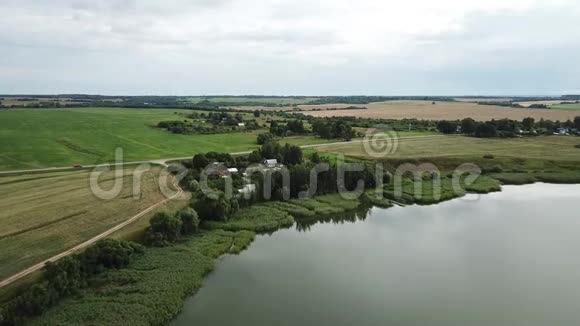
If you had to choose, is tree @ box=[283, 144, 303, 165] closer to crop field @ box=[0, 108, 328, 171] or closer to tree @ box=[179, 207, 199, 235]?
crop field @ box=[0, 108, 328, 171]

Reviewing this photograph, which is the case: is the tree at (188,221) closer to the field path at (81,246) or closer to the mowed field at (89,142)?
the field path at (81,246)

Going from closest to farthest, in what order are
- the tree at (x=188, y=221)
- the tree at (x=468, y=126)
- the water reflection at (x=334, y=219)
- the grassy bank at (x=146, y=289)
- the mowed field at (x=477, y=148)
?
the grassy bank at (x=146, y=289)
the tree at (x=188, y=221)
the water reflection at (x=334, y=219)
the mowed field at (x=477, y=148)
the tree at (x=468, y=126)

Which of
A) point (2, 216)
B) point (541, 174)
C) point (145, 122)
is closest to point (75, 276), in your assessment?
point (2, 216)

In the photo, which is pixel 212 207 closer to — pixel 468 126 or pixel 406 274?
pixel 406 274

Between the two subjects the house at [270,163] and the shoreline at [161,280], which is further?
the house at [270,163]

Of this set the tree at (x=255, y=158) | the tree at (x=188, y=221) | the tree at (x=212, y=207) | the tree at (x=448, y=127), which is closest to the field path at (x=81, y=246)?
the tree at (x=212, y=207)

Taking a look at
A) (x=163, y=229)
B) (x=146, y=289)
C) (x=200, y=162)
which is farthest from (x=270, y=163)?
(x=146, y=289)
